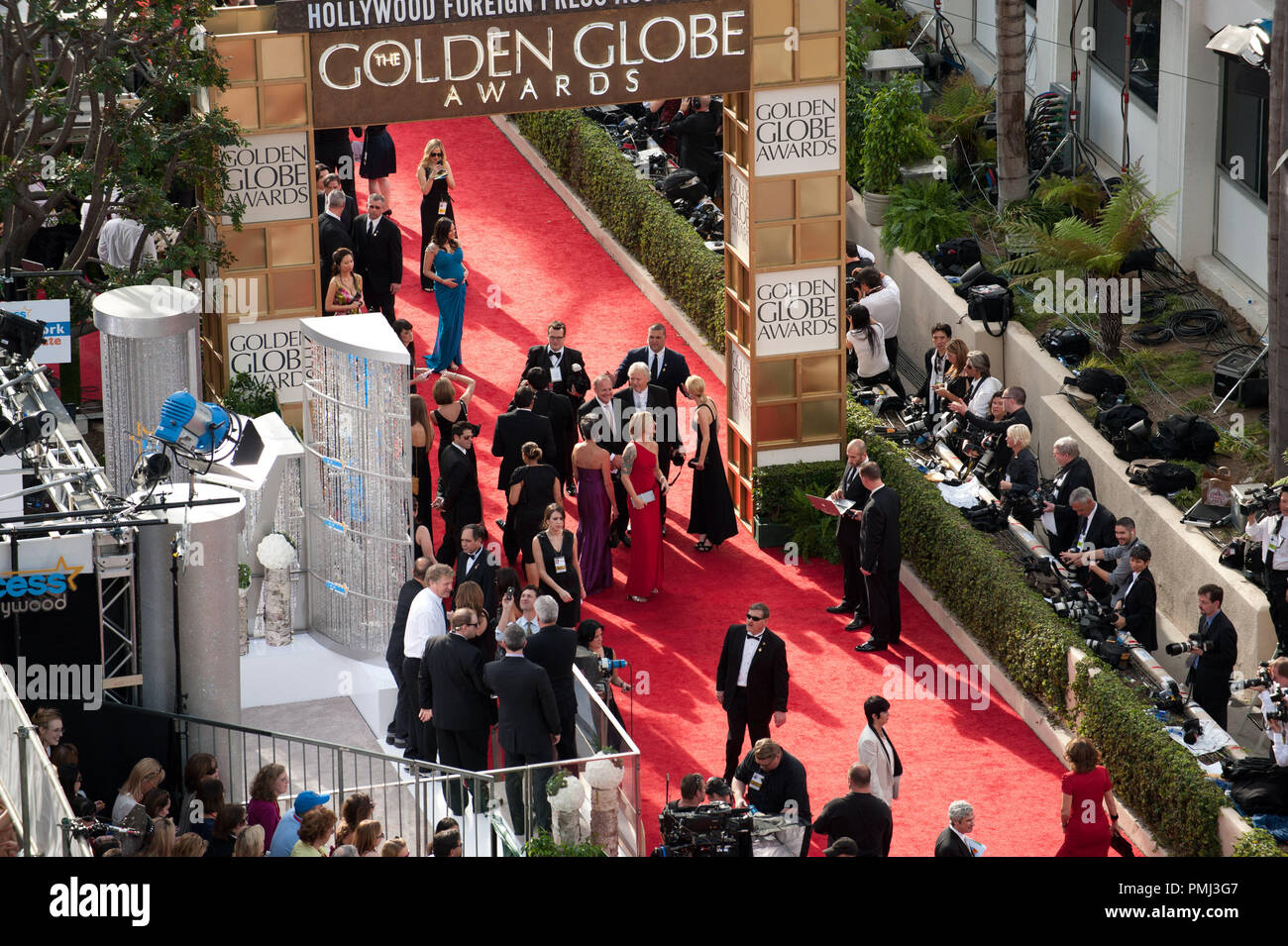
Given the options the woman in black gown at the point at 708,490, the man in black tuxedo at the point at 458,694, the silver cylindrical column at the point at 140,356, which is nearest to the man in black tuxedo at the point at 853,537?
the woman in black gown at the point at 708,490

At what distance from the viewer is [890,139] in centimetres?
2173

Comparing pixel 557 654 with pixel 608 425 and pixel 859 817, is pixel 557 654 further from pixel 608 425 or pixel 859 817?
pixel 608 425

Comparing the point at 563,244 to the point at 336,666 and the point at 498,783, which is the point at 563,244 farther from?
the point at 498,783

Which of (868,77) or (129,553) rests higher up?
(868,77)

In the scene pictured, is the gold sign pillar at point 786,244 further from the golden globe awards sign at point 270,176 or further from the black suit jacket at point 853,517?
the golden globe awards sign at point 270,176

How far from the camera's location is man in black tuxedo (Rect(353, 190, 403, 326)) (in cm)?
1958

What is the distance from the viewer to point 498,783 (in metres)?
12.2

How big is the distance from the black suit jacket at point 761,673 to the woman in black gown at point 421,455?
337cm

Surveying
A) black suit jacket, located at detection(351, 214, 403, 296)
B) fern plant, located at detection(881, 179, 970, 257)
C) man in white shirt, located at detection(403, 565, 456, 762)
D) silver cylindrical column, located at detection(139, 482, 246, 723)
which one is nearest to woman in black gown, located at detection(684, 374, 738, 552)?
black suit jacket, located at detection(351, 214, 403, 296)

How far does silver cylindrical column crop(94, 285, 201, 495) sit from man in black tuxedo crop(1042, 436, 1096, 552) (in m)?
6.97

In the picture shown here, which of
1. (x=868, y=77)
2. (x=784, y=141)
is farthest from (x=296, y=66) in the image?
(x=868, y=77)

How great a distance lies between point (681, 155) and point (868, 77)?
2.50 metres

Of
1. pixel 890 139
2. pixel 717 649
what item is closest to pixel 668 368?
pixel 717 649

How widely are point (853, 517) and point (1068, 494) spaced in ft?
5.77
